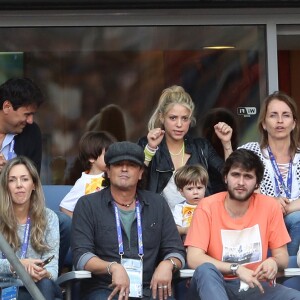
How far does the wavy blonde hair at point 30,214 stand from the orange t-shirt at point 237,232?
3.07 ft

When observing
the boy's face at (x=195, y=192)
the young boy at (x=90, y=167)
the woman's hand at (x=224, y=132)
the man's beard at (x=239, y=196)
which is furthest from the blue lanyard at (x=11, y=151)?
the man's beard at (x=239, y=196)

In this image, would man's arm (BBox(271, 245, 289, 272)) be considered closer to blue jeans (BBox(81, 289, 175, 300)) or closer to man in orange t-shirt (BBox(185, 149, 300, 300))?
man in orange t-shirt (BBox(185, 149, 300, 300))

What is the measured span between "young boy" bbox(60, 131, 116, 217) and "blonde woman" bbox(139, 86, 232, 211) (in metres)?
0.30

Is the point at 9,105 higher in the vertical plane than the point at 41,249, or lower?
higher

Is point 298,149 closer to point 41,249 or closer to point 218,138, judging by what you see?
point 218,138

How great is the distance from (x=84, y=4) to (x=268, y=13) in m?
1.53

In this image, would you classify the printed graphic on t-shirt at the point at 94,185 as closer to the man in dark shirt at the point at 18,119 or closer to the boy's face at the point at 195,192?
the man in dark shirt at the point at 18,119

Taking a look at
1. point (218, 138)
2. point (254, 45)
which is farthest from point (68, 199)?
point (254, 45)

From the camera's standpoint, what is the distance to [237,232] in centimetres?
675

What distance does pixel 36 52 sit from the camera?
870 centimetres

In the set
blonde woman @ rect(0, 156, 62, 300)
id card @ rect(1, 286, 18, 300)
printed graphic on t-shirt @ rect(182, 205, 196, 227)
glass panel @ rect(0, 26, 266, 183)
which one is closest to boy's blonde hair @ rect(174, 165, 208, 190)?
printed graphic on t-shirt @ rect(182, 205, 196, 227)

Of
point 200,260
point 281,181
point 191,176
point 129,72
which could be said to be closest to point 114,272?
point 200,260

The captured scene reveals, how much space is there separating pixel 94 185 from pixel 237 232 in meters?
1.36

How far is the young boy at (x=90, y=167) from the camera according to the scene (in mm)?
7652
